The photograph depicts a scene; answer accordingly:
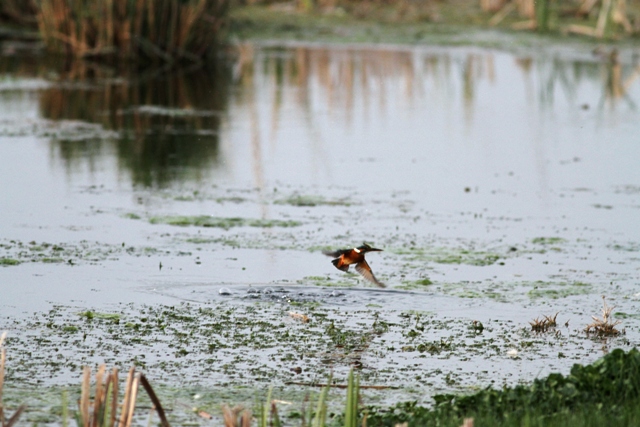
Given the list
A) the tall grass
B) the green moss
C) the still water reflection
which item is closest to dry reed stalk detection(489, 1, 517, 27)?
the still water reflection

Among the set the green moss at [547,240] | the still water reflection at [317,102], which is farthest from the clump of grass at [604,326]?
the still water reflection at [317,102]

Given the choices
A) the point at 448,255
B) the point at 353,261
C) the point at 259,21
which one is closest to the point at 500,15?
the point at 259,21

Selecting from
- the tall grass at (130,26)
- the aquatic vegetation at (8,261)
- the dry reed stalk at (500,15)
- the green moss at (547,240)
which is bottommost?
the aquatic vegetation at (8,261)

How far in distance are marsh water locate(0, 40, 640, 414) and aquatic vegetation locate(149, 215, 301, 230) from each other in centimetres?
3

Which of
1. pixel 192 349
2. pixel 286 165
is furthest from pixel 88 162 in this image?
pixel 192 349

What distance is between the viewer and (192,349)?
19.1 feet

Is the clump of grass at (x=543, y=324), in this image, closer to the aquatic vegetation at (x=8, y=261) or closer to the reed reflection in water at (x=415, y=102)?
the aquatic vegetation at (x=8, y=261)

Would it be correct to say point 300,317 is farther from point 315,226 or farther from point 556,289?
point 315,226

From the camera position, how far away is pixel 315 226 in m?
8.73

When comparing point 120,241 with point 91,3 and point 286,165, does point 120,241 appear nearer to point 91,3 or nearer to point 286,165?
point 286,165

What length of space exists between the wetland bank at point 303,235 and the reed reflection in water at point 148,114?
0.18 ft

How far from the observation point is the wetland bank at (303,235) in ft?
18.9

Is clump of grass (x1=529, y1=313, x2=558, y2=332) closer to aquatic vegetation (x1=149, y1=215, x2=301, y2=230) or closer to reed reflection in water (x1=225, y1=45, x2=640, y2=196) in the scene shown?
aquatic vegetation (x1=149, y1=215, x2=301, y2=230)

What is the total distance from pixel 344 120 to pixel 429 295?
7883mm
